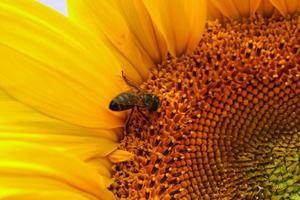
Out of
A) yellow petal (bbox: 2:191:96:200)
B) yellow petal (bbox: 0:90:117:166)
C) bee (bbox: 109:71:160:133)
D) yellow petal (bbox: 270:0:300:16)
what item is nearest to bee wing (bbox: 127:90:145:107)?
bee (bbox: 109:71:160:133)

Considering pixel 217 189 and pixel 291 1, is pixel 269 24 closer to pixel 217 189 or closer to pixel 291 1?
pixel 291 1

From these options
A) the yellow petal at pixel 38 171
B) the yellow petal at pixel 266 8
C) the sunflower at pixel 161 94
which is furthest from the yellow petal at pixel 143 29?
the yellow petal at pixel 38 171

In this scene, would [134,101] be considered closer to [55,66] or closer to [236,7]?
[55,66]

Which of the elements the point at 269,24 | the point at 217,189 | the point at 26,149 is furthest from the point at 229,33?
the point at 26,149

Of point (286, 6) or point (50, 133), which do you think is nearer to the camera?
point (50, 133)

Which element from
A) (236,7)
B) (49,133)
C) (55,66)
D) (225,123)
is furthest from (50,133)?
(236,7)

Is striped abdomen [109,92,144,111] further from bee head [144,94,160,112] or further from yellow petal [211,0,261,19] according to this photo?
yellow petal [211,0,261,19]

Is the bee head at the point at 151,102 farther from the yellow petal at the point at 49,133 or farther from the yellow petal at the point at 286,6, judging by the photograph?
the yellow petal at the point at 286,6
